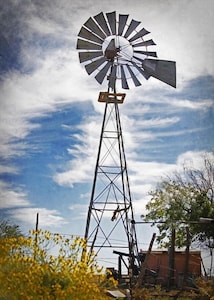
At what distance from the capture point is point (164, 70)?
368cm

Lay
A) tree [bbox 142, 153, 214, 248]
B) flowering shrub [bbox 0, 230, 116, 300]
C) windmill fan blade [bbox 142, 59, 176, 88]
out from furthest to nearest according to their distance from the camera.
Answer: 1. tree [bbox 142, 153, 214, 248]
2. windmill fan blade [bbox 142, 59, 176, 88]
3. flowering shrub [bbox 0, 230, 116, 300]

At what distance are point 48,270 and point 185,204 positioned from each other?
1339mm

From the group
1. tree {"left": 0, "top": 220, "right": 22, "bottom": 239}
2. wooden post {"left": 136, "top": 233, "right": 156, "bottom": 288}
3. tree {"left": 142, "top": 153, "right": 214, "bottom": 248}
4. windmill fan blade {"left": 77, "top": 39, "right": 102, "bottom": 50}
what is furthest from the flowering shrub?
windmill fan blade {"left": 77, "top": 39, "right": 102, "bottom": 50}

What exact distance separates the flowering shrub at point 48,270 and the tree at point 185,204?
714mm

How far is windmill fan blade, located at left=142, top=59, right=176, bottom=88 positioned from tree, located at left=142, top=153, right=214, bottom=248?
0.58 m

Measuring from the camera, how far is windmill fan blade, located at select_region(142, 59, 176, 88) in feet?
12.1

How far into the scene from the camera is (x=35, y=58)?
3.46 meters

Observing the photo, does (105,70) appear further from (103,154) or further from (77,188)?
(77,188)

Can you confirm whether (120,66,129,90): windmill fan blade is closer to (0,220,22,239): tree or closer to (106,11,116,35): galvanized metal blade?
(106,11,116,35): galvanized metal blade

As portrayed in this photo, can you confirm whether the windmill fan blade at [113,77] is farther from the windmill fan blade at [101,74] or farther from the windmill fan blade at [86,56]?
the windmill fan blade at [86,56]

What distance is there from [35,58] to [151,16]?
0.83 meters

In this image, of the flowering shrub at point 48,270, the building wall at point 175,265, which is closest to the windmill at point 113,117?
the building wall at point 175,265

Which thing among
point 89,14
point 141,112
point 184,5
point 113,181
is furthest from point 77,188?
point 184,5

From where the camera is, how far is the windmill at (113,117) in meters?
3.59
